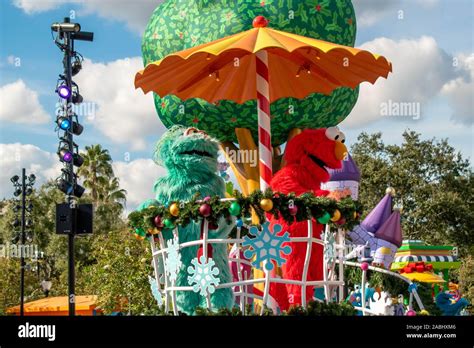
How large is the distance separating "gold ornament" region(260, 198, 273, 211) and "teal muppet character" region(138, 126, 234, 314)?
821 mm

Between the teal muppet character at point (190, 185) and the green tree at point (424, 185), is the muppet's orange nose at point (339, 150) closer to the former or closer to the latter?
the teal muppet character at point (190, 185)

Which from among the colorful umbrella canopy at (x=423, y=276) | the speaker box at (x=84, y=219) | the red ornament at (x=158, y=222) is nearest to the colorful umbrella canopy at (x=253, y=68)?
the red ornament at (x=158, y=222)

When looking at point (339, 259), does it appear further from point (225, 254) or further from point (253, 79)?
point (253, 79)

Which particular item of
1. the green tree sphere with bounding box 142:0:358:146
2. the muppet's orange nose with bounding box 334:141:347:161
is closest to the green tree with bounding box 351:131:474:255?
the green tree sphere with bounding box 142:0:358:146

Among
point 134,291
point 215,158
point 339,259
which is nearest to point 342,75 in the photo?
point 215,158

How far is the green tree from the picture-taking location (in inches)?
1118

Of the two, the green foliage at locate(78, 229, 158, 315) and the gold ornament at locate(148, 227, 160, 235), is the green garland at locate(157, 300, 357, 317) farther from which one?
the green foliage at locate(78, 229, 158, 315)

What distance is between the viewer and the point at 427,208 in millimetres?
28234

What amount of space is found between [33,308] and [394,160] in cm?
1656

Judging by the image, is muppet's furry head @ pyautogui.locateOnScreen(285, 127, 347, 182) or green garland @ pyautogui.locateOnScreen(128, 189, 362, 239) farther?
muppet's furry head @ pyautogui.locateOnScreen(285, 127, 347, 182)

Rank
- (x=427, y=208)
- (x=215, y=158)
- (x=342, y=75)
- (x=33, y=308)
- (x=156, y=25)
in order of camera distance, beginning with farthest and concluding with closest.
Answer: (x=427, y=208) < (x=33, y=308) < (x=156, y=25) < (x=342, y=75) < (x=215, y=158)

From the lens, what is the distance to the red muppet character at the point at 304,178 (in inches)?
245

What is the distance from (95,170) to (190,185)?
24508 mm

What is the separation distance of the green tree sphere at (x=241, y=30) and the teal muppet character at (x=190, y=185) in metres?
4.37
